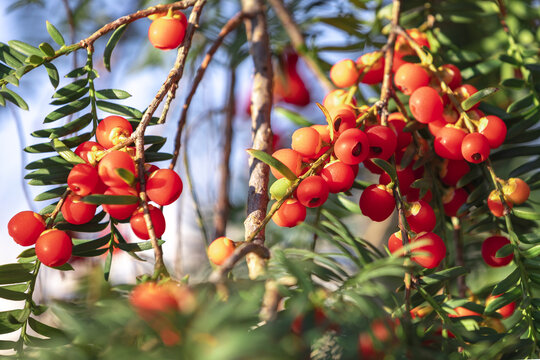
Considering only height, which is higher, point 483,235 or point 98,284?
point 98,284

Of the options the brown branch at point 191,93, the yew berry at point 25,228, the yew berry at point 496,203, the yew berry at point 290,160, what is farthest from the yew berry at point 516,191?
the yew berry at point 25,228

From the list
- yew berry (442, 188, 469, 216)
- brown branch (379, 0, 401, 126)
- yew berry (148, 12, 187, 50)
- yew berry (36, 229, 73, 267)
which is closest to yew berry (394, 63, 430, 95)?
brown branch (379, 0, 401, 126)

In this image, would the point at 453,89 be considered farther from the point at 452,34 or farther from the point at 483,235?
the point at 452,34

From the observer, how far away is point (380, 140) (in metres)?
0.42

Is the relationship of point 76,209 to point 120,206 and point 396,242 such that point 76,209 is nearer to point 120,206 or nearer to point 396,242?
point 120,206

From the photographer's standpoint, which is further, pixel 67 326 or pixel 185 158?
pixel 185 158

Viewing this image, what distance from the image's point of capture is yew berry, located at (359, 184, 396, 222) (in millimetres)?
411

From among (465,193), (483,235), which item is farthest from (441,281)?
(483,235)

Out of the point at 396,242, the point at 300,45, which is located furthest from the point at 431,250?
the point at 300,45

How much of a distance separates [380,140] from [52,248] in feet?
0.92

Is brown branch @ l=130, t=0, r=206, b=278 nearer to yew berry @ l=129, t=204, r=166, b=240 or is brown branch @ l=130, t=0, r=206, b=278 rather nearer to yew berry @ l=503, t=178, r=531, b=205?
yew berry @ l=129, t=204, r=166, b=240

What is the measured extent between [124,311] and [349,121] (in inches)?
10.6

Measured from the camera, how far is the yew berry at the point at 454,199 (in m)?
0.52

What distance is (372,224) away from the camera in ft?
3.83
